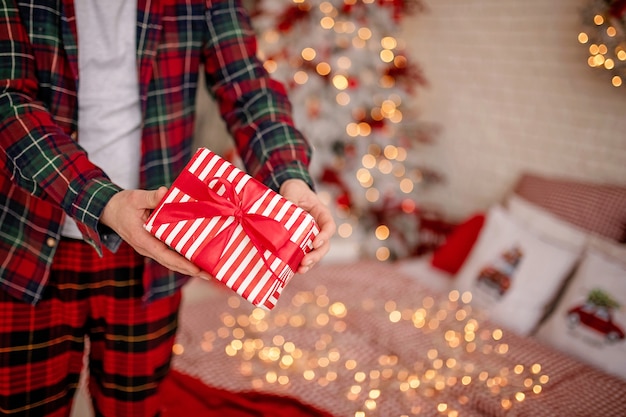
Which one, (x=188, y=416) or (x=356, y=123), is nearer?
(x=188, y=416)

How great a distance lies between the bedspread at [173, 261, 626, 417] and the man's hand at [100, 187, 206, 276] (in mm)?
821

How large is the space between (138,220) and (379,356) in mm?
1102

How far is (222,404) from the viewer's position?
151 centimetres

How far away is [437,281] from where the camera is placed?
229 cm

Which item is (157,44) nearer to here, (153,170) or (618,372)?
(153,170)

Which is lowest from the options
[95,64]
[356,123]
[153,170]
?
[356,123]

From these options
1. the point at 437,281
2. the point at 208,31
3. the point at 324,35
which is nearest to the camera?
the point at 208,31

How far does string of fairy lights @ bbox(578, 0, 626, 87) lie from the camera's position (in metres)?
1.77

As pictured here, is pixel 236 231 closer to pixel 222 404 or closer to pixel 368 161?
pixel 222 404

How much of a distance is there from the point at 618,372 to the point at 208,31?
1.53 m

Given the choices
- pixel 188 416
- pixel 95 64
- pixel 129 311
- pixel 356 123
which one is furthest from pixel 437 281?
pixel 95 64

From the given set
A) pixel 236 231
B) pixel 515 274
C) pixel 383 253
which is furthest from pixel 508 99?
pixel 236 231

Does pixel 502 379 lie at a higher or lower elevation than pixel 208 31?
lower

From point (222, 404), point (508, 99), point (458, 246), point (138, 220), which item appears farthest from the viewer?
point (508, 99)
